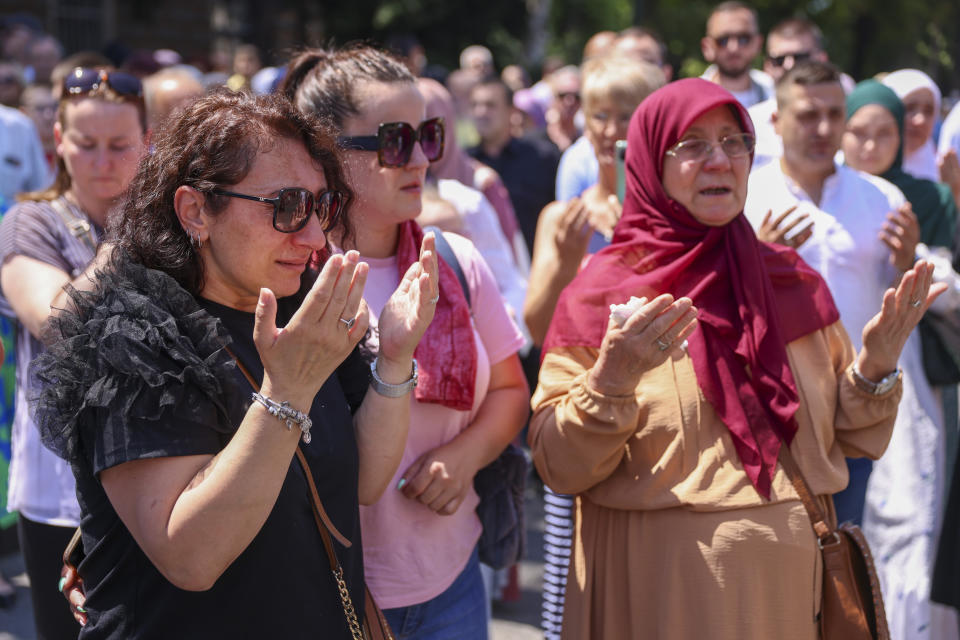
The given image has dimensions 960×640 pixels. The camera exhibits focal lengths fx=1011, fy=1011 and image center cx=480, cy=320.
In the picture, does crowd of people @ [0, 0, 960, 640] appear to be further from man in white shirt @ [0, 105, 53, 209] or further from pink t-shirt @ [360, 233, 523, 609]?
man in white shirt @ [0, 105, 53, 209]

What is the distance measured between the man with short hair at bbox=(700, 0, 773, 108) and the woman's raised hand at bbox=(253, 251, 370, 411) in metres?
5.01

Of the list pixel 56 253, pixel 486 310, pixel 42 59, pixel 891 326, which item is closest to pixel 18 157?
pixel 42 59

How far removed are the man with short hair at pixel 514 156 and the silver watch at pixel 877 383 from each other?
4786mm

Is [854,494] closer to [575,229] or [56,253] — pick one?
[575,229]

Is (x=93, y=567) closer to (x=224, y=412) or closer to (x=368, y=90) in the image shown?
(x=224, y=412)

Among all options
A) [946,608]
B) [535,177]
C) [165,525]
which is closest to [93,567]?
[165,525]

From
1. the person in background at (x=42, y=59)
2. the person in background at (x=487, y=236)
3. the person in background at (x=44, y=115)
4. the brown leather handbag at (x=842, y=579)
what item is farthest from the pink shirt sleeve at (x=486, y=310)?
the person in background at (x=42, y=59)

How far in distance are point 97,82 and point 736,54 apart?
4273 mm

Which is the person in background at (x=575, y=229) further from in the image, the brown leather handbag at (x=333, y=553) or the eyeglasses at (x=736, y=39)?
the eyeglasses at (x=736, y=39)

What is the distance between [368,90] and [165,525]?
55.3 inches

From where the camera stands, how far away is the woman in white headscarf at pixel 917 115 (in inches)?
216

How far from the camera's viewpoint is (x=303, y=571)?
2.01m

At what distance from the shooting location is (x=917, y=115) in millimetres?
5535

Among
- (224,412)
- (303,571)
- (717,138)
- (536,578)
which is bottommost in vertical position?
(536,578)
